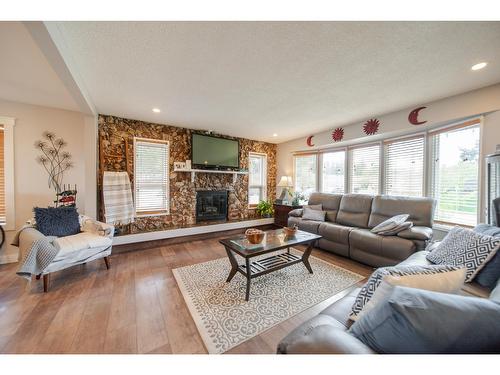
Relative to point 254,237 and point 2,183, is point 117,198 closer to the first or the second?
point 2,183

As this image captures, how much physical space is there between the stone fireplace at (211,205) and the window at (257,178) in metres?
0.88

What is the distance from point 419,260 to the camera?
1738 mm

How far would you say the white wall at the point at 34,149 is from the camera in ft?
9.04

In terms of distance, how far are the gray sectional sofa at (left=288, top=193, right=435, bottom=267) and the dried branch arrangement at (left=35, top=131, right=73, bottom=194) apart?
419 centimetres

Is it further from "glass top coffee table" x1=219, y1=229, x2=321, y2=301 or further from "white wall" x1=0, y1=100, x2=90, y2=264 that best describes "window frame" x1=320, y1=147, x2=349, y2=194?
"white wall" x1=0, y1=100, x2=90, y2=264

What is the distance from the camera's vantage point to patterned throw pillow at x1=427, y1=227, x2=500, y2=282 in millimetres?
1388

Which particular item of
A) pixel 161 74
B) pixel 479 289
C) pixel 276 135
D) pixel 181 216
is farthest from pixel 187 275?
pixel 276 135

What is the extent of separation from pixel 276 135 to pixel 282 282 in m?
3.54

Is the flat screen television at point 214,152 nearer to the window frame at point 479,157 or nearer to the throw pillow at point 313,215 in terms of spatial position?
the throw pillow at point 313,215

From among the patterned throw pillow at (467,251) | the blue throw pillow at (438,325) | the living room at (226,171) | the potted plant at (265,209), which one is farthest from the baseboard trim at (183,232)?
the blue throw pillow at (438,325)

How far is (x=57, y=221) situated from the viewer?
2.43m

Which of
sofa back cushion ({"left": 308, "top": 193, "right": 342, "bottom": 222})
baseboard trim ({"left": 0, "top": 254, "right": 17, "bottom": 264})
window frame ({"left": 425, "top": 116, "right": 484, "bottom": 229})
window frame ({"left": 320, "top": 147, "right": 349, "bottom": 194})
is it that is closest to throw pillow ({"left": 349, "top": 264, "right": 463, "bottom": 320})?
window frame ({"left": 425, "top": 116, "right": 484, "bottom": 229})

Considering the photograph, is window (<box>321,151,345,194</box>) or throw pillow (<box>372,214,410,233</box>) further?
window (<box>321,151,345,194</box>)

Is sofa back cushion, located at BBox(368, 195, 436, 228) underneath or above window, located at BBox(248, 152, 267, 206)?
underneath
